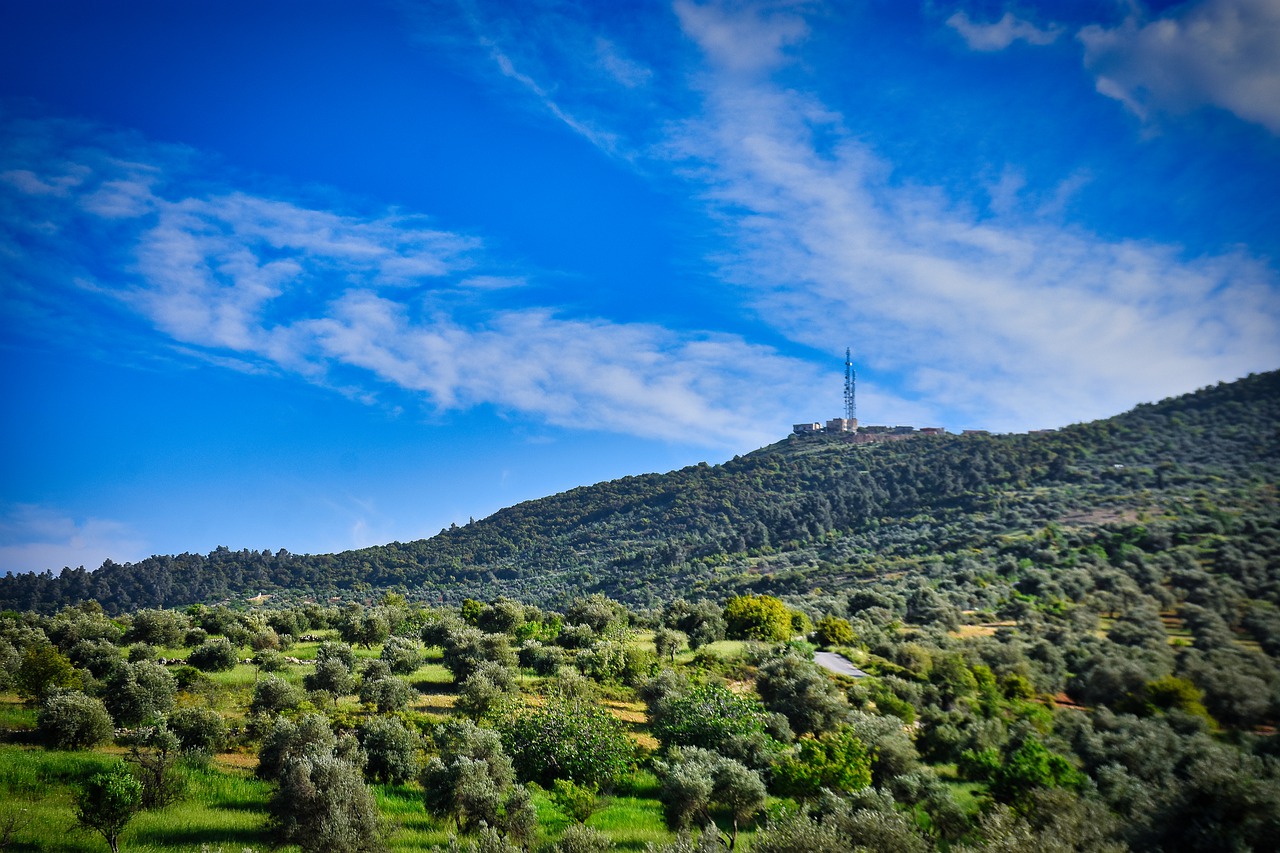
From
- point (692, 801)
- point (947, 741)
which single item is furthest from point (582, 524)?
point (692, 801)

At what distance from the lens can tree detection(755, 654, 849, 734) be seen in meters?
25.8

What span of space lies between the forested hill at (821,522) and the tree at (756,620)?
105 feet

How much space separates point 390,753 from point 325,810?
6065 mm

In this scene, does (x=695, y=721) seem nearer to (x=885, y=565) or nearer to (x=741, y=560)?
(x=885, y=565)

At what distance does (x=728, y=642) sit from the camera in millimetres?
42562

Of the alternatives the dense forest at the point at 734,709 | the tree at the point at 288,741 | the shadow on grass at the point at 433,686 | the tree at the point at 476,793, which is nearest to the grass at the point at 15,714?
the dense forest at the point at 734,709

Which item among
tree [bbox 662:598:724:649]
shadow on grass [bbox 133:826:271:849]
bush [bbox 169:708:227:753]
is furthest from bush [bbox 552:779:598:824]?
tree [bbox 662:598:724:649]

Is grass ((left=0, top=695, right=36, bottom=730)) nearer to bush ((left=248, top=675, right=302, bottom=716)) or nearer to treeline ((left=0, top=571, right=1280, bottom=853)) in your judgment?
treeline ((left=0, top=571, right=1280, bottom=853))

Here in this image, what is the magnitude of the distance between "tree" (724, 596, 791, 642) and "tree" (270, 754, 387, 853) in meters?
32.2

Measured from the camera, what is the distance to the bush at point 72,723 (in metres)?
17.4

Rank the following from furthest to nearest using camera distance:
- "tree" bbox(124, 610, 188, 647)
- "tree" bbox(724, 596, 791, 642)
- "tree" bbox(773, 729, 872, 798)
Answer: "tree" bbox(724, 596, 791, 642), "tree" bbox(124, 610, 188, 647), "tree" bbox(773, 729, 872, 798)

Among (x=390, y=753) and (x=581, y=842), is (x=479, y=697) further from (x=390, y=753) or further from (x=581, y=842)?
(x=581, y=842)

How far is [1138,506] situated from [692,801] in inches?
3569

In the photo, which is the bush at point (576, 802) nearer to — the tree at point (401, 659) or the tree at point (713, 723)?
the tree at point (713, 723)
